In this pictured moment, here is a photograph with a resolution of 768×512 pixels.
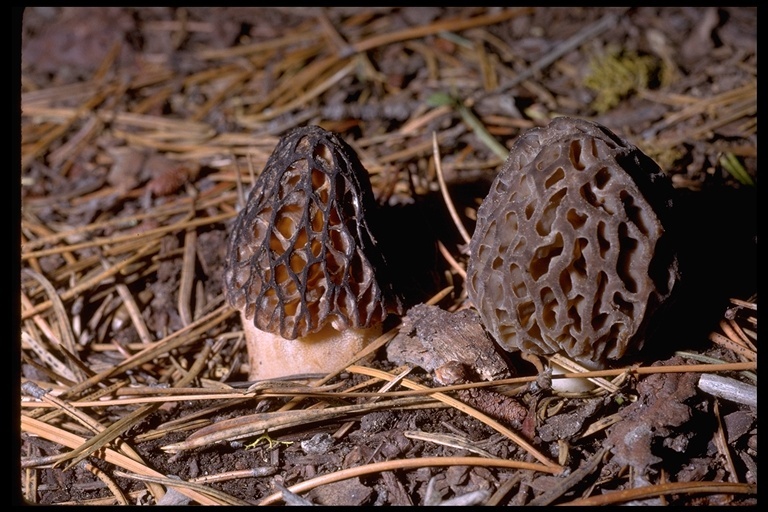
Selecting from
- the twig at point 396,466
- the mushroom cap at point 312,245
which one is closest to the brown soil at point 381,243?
the twig at point 396,466

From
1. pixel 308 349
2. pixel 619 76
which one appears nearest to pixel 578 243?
pixel 308 349

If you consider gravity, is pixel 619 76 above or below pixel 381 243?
above

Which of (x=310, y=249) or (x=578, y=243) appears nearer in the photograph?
(x=578, y=243)

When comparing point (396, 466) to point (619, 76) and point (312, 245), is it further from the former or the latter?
point (619, 76)

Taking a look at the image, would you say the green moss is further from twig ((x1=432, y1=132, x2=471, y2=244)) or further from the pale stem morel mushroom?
the pale stem morel mushroom

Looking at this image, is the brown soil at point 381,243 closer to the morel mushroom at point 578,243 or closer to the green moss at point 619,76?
the green moss at point 619,76

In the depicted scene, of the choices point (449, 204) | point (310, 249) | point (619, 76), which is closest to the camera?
point (310, 249)

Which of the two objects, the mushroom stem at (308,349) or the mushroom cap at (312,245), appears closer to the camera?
the mushroom cap at (312,245)
